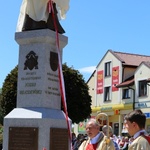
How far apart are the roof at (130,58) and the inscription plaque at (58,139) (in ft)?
116

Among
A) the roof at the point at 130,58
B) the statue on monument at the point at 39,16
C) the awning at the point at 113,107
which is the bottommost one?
the awning at the point at 113,107

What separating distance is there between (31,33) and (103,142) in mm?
3499


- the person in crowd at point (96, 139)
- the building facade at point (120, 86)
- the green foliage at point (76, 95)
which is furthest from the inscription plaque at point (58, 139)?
the building facade at point (120, 86)

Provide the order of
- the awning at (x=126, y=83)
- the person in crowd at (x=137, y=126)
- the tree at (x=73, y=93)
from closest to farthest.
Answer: the person in crowd at (x=137, y=126) → the tree at (x=73, y=93) → the awning at (x=126, y=83)

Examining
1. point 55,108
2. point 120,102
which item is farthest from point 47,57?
point 120,102

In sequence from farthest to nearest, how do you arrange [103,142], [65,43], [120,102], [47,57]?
[120,102]
[65,43]
[47,57]
[103,142]

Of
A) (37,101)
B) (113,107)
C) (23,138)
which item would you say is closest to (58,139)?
(23,138)

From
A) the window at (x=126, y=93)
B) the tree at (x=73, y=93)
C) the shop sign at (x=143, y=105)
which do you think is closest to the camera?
the tree at (x=73, y=93)

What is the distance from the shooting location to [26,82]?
9.55 metres

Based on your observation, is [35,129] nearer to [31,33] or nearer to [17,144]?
[17,144]

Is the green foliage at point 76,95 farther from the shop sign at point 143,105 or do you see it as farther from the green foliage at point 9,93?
the shop sign at point 143,105

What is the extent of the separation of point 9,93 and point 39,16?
2452 cm

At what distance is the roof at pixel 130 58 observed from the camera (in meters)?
44.9

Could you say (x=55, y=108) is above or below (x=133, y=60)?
below
